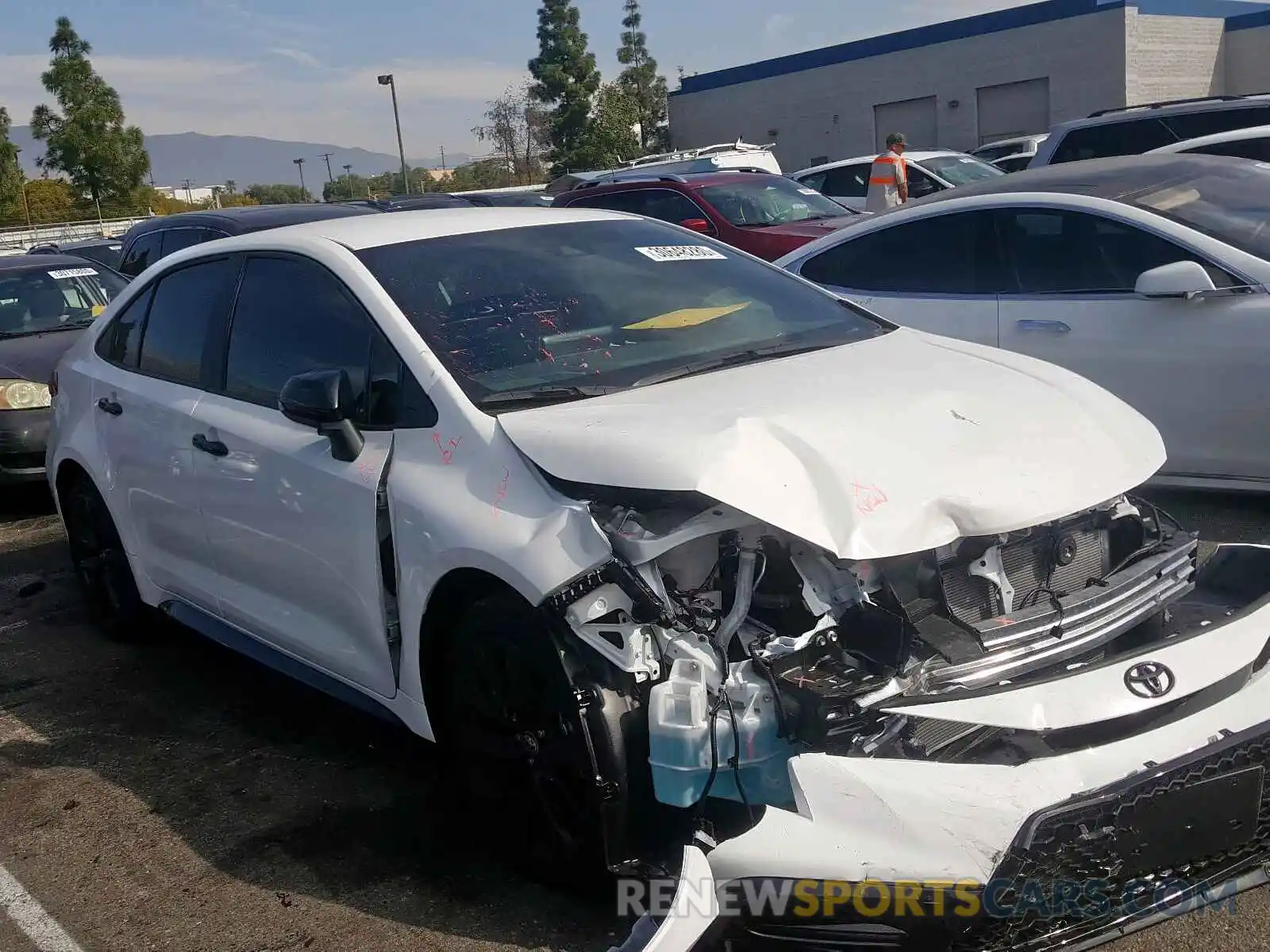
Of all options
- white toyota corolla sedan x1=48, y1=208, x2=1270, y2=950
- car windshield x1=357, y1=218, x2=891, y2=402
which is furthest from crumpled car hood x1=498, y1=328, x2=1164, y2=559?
car windshield x1=357, y1=218, x2=891, y2=402

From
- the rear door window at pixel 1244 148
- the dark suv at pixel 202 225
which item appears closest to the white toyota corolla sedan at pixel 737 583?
the rear door window at pixel 1244 148

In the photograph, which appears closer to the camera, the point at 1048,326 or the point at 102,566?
the point at 102,566

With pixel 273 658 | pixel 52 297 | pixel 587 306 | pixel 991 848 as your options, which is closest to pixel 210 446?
pixel 273 658

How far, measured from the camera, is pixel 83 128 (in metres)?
45.3

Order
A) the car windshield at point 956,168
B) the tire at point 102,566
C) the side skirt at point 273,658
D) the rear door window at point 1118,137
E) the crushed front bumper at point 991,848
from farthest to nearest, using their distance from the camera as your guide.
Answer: the car windshield at point 956,168 → the rear door window at point 1118,137 → the tire at point 102,566 → the side skirt at point 273,658 → the crushed front bumper at point 991,848

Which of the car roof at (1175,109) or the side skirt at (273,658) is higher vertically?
the car roof at (1175,109)

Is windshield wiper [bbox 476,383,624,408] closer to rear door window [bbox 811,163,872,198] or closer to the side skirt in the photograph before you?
the side skirt

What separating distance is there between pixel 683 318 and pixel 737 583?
4.11 ft

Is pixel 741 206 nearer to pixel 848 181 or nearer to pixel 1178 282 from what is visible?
pixel 848 181

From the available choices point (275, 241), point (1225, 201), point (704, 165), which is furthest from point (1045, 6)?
point (275, 241)

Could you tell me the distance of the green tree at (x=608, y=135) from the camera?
51281 millimetres

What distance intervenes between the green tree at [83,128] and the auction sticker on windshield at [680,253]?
1837 inches

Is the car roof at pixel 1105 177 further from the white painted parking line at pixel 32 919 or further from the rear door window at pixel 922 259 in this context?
the white painted parking line at pixel 32 919

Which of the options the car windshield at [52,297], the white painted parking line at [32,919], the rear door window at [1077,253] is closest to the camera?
the white painted parking line at [32,919]
